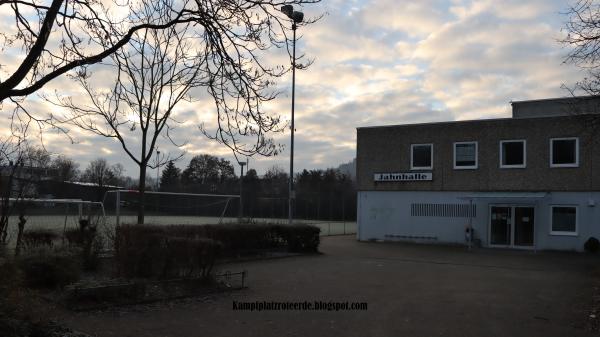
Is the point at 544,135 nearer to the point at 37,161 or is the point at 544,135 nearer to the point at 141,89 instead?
the point at 141,89

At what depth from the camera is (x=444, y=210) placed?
30.3 metres

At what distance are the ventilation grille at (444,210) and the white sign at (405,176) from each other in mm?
1475

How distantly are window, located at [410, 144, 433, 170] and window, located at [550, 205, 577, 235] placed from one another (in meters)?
6.68

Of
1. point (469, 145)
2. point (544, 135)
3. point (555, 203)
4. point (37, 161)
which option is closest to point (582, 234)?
point (555, 203)

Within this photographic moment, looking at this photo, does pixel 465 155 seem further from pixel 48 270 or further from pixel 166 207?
pixel 48 270

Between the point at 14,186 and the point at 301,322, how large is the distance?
8.34 metres

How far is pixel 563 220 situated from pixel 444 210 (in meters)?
5.82

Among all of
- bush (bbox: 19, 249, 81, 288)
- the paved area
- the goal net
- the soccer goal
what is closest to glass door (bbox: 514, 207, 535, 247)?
Answer: the paved area

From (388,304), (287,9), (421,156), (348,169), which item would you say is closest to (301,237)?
(421,156)

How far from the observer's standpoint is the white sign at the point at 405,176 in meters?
30.8

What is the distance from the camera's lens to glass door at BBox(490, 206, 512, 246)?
28406mm

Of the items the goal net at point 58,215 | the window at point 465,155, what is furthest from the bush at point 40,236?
the window at point 465,155

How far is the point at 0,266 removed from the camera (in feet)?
23.1

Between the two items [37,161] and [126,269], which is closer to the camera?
[126,269]
